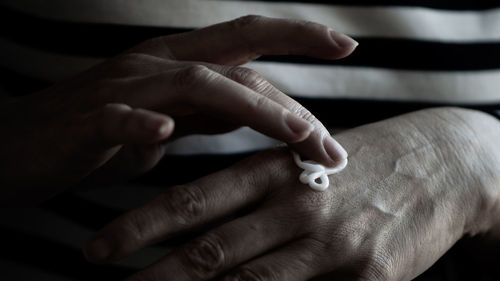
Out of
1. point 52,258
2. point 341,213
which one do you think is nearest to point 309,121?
point 341,213

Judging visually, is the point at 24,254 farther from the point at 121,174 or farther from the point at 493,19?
the point at 493,19

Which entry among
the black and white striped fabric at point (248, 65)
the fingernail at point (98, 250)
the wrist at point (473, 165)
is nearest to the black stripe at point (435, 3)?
the black and white striped fabric at point (248, 65)

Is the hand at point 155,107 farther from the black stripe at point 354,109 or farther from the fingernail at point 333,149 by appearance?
the black stripe at point 354,109

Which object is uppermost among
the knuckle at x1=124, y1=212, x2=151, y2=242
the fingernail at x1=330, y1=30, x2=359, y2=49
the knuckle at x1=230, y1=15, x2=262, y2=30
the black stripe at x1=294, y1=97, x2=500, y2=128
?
the knuckle at x1=230, y1=15, x2=262, y2=30

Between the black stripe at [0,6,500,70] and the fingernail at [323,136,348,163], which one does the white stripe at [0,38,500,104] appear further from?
the fingernail at [323,136,348,163]

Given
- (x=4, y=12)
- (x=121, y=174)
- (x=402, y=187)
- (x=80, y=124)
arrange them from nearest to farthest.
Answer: (x=80, y=124) → (x=402, y=187) → (x=121, y=174) → (x=4, y=12)

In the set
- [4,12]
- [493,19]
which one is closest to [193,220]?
[4,12]

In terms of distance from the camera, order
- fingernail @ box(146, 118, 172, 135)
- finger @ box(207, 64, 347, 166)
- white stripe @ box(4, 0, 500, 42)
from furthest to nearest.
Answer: white stripe @ box(4, 0, 500, 42), finger @ box(207, 64, 347, 166), fingernail @ box(146, 118, 172, 135)

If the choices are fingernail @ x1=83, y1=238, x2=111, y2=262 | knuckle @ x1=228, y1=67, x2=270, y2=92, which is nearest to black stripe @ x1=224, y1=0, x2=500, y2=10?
knuckle @ x1=228, y1=67, x2=270, y2=92
